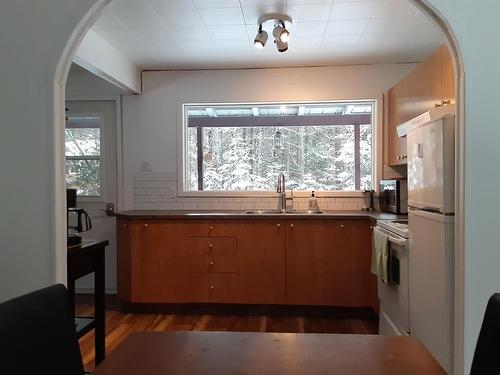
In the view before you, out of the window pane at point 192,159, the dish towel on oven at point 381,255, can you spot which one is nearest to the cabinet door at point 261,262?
the dish towel on oven at point 381,255

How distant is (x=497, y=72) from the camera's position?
1.50 metres

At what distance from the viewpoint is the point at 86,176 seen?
13.9 ft

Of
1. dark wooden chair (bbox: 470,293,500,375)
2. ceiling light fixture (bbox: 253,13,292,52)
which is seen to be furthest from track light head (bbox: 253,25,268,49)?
dark wooden chair (bbox: 470,293,500,375)

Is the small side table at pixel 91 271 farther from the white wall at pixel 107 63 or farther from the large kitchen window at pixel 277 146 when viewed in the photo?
the large kitchen window at pixel 277 146

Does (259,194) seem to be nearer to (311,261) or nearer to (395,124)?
(311,261)

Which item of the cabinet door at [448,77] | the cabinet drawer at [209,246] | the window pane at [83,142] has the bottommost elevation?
the cabinet drawer at [209,246]

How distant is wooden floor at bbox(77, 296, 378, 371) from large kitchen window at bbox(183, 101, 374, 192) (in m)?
1.35

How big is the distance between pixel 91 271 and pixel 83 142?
2373 mm

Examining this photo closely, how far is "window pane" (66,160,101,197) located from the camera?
4215 millimetres

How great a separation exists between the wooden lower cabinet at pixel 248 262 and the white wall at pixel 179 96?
0.60m

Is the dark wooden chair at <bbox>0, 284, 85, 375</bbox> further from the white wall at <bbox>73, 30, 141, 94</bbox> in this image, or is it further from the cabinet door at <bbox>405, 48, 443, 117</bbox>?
the cabinet door at <bbox>405, 48, 443, 117</bbox>

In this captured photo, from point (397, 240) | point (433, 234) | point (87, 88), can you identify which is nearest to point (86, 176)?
point (87, 88)

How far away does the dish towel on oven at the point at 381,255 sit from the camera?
264 centimetres

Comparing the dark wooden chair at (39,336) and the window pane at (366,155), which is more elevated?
the window pane at (366,155)
